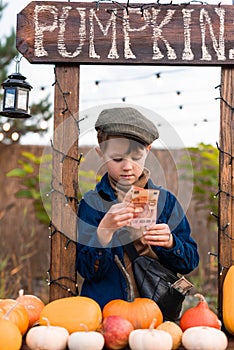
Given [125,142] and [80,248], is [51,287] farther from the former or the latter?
[125,142]

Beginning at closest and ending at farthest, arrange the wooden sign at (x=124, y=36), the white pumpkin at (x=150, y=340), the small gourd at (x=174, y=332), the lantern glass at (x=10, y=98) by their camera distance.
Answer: the white pumpkin at (x=150, y=340)
the small gourd at (x=174, y=332)
the wooden sign at (x=124, y=36)
the lantern glass at (x=10, y=98)

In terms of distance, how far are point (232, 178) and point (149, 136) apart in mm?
374

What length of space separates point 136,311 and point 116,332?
0.14 metres

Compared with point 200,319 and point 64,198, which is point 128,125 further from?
point 200,319

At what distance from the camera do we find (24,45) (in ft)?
6.94

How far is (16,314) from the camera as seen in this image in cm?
188

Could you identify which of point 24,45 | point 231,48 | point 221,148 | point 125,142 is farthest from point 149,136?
point 24,45

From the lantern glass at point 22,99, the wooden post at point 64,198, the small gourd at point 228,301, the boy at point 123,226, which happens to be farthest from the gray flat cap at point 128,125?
the small gourd at point 228,301

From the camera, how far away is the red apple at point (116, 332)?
69.2 inches

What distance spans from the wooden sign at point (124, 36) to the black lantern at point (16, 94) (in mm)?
235

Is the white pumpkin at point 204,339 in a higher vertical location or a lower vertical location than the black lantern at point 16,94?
lower

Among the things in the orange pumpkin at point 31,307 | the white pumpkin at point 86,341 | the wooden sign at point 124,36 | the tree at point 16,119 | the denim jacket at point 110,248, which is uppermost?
the tree at point 16,119

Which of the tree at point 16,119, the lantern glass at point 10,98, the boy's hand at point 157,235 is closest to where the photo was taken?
the boy's hand at point 157,235

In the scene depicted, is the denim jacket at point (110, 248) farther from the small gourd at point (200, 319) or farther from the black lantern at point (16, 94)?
the black lantern at point (16, 94)
